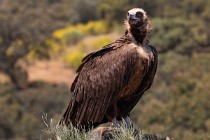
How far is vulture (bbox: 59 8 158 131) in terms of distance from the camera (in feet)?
20.0

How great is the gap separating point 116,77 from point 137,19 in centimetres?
67

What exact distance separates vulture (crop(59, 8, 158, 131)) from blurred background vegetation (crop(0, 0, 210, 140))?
26.5 feet

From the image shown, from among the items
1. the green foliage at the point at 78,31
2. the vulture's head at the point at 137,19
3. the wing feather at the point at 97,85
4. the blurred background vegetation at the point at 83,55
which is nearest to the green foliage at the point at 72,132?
the wing feather at the point at 97,85

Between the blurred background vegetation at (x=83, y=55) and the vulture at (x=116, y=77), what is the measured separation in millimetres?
8088

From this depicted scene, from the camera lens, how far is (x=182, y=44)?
35438mm

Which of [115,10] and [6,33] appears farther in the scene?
[115,10]

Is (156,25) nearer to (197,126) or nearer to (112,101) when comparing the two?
(197,126)

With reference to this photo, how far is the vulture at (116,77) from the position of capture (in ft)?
20.0

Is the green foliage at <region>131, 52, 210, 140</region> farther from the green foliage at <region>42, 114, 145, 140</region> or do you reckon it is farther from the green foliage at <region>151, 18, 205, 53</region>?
the green foliage at <region>42, 114, 145, 140</region>

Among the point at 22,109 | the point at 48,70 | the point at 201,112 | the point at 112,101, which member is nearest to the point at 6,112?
the point at 22,109

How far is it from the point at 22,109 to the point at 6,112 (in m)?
1.68

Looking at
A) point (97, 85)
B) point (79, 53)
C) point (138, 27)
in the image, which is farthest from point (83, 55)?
point (138, 27)

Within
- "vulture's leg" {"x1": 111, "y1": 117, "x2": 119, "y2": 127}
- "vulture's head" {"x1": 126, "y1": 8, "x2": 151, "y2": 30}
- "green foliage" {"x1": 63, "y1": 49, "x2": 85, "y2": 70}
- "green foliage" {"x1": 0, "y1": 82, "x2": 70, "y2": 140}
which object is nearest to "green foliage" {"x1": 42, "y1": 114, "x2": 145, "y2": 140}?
"vulture's leg" {"x1": 111, "y1": 117, "x2": 119, "y2": 127}

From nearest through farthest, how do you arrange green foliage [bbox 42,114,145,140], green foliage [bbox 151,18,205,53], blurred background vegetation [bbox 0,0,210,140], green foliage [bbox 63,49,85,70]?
1. green foliage [bbox 42,114,145,140]
2. blurred background vegetation [bbox 0,0,210,140]
3. green foliage [bbox 151,18,205,53]
4. green foliage [bbox 63,49,85,70]
